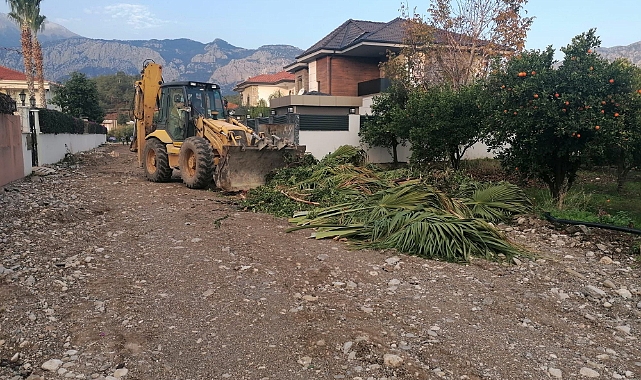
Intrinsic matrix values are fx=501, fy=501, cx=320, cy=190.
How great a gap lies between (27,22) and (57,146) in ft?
71.7

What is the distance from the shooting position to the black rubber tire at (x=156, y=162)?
1276 centimetres

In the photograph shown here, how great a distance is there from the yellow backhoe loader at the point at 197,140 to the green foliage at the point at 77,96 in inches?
1235

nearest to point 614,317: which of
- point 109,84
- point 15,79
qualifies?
point 15,79

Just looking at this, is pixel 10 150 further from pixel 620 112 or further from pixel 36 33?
pixel 36 33

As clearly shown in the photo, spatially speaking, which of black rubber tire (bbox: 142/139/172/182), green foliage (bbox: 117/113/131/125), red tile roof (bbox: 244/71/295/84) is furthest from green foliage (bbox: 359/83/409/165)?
green foliage (bbox: 117/113/131/125)

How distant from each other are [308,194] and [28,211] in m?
4.75

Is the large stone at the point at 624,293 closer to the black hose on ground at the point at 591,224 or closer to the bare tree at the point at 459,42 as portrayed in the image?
the black hose on ground at the point at 591,224

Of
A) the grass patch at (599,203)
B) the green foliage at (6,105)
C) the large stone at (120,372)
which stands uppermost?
the green foliage at (6,105)

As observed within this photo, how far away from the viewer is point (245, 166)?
10.8 metres

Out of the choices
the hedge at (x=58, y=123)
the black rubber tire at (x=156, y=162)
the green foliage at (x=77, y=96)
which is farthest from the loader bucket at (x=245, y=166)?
the green foliage at (x=77, y=96)

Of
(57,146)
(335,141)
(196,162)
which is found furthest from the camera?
(57,146)

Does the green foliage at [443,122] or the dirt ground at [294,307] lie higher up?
the green foliage at [443,122]

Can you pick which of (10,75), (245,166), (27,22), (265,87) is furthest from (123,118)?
(245,166)

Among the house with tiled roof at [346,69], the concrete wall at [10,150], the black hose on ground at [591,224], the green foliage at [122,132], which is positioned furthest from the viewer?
the green foliage at [122,132]
